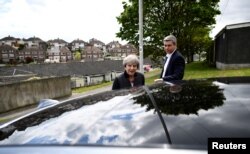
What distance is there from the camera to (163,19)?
29469 mm

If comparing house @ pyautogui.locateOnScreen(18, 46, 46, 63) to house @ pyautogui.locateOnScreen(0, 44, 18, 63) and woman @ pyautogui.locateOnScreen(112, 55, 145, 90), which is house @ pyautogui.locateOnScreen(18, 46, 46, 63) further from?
woman @ pyautogui.locateOnScreen(112, 55, 145, 90)

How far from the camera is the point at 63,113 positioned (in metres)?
2.27

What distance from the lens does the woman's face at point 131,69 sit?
194 inches

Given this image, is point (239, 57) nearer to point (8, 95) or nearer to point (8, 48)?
point (8, 95)

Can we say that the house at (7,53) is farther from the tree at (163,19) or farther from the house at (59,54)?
the tree at (163,19)

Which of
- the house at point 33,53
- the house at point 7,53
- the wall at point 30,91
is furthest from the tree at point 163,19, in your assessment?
the house at point 7,53

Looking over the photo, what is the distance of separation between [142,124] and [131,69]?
10.6ft

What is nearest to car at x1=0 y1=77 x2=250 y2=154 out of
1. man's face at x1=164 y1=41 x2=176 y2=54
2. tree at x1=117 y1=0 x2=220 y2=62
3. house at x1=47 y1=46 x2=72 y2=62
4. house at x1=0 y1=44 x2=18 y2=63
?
man's face at x1=164 y1=41 x2=176 y2=54

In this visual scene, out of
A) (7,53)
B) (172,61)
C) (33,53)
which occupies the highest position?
(7,53)

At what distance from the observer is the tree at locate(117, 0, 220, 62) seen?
2717 centimetres

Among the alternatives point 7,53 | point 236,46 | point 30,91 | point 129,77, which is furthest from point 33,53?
point 129,77

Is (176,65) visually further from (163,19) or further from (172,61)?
(163,19)

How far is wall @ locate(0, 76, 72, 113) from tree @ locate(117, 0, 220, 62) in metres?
13.9

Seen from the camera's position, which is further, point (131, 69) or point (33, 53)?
point (33, 53)
